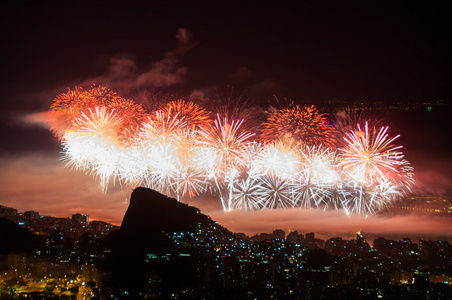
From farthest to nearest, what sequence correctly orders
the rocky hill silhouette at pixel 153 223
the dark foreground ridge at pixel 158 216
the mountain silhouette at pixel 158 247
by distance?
the dark foreground ridge at pixel 158 216 → the rocky hill silhouette at pixel 153 223 → the mountain silhouette at pixel 158 247

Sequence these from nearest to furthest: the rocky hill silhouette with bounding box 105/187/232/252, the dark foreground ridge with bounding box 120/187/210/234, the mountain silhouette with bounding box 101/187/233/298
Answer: the mountain silhouette with bounding box 101/187/233/298, the rocky hill silhouette with bounding box 105/187/232/252, the dark foreground ridge with bounding box 120/187/210/234

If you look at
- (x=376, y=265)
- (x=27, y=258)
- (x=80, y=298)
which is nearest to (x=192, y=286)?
(x=80, y=298)

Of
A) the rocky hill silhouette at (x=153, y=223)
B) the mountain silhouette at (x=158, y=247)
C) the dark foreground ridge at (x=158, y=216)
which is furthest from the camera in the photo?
the dark foreground ridge at (x=158, y=216)

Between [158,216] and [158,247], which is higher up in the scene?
[158,216]

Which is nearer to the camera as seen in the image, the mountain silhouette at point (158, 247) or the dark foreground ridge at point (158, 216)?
the mountain silhouette at point (158, 247)

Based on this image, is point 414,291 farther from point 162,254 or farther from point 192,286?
point 162,254

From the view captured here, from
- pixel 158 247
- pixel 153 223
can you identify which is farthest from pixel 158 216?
pixel 158 247

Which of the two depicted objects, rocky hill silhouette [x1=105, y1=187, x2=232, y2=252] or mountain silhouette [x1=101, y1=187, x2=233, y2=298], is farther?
rocky hill silhouette [x1=105, y1=187, x2=232, y2=252]

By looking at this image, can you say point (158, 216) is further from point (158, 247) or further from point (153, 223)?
point (158, 247)

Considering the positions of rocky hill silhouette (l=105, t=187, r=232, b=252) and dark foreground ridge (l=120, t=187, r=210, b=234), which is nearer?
rocky hill silhouette (l=105, t=187, r=232, b=252)

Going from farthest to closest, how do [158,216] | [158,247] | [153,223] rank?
1. [158,216]
2. [153,223]
3. [158,247]

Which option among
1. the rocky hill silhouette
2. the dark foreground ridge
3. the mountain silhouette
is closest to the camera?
the mountain silhouette
